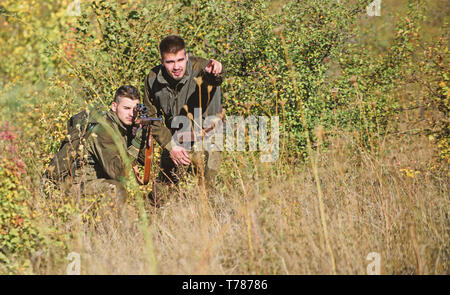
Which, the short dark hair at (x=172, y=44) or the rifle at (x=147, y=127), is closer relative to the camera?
the rifle at (x=147, y=127)

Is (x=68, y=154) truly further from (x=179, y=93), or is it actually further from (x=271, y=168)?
(x=271, y=168)

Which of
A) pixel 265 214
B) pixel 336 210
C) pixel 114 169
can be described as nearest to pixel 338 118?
pixel 336 210

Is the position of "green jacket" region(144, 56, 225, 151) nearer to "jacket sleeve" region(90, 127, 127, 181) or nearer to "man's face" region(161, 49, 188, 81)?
"man's face" region(161, 49, 188, 81)

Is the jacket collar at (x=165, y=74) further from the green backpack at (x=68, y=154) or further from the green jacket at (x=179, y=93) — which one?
the green backpack at (x=68, y=154)

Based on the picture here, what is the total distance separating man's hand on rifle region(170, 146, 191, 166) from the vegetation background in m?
0.32

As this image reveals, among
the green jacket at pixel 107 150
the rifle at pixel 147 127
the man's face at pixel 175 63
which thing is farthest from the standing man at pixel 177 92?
the green jacket at pixel 107 150

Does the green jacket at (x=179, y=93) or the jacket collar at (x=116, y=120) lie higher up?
the green jacket at (x=179, y=93)

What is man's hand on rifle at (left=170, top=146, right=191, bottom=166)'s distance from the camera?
4.12m

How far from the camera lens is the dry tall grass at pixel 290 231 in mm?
2754

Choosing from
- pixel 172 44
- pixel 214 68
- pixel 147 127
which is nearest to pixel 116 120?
pixel 147 127

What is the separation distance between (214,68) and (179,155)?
0.89 meters

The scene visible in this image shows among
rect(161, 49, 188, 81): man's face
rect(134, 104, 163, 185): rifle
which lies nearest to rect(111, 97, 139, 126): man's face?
rect(134, 104, 163, 185): rifle

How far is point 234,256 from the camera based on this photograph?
9.48 feet
